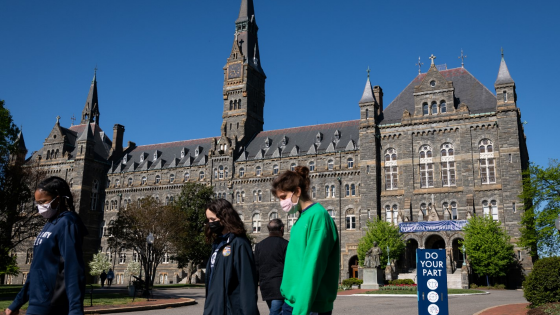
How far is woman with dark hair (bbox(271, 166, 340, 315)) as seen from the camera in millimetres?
4797

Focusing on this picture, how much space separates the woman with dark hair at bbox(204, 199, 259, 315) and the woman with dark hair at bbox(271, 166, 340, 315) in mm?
550

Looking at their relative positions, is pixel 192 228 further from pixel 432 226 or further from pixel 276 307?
pixel 276 307

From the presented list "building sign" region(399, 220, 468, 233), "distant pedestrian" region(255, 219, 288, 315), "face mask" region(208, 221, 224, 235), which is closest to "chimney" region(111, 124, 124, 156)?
"building sign" region(399, 220, 468, 233)

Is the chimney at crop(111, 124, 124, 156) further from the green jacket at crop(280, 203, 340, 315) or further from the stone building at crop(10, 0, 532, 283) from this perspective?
the green jacket at crop(280, 203, 340, 315)

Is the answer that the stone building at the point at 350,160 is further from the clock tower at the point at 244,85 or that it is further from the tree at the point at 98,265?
the tree at the point at 98,265

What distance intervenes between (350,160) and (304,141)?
8155mm

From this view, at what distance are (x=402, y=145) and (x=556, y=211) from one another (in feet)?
50.5

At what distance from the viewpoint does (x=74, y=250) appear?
564 cm

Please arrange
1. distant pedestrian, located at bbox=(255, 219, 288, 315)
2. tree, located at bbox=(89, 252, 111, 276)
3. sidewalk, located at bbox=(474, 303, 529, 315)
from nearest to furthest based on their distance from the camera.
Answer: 1. distant pedestrian, located at bbox=(255, 219, 288, 315)
2. sidewalk, located at bbox=(474, 303, 529, 315)
3. tree, located at bbox=(89, 252, 111, 276)

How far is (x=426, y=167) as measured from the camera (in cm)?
5112

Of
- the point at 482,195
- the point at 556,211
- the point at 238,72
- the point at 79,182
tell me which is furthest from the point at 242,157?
the point at 556,211

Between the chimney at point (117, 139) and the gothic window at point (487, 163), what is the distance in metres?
52.2

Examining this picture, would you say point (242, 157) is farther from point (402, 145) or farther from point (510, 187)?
point (510, 187)

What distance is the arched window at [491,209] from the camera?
47094 mm
